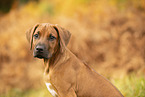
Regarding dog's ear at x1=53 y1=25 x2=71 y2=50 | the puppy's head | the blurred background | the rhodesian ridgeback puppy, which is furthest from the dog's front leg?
the blurred background

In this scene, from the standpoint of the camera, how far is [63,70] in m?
3.90

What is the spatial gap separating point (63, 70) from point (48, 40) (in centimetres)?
70

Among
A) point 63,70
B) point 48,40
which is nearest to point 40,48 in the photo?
point 48,40

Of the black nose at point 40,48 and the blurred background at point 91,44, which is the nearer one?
the black nose at point 40,48

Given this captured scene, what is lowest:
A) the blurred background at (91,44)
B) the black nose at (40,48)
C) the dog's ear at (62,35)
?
the blurred background at (91,44)

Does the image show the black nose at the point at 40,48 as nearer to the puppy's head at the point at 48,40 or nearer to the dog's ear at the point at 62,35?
the puppy's head at the point at 48,40

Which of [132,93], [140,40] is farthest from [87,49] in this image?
[132,93]

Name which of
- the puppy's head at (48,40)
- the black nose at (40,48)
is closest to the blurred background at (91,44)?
the puppy's head at (48,40)

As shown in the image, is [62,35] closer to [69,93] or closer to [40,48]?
[40,48]

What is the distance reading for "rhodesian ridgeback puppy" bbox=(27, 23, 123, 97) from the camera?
384cm

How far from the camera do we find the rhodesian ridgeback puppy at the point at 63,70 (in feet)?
12.6

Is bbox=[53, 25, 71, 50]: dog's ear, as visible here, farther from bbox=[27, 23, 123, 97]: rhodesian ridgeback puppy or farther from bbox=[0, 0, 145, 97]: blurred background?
bbox=[0, 0, 145, 97]: blurred background

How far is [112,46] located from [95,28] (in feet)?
5.50

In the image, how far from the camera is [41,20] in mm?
13414
